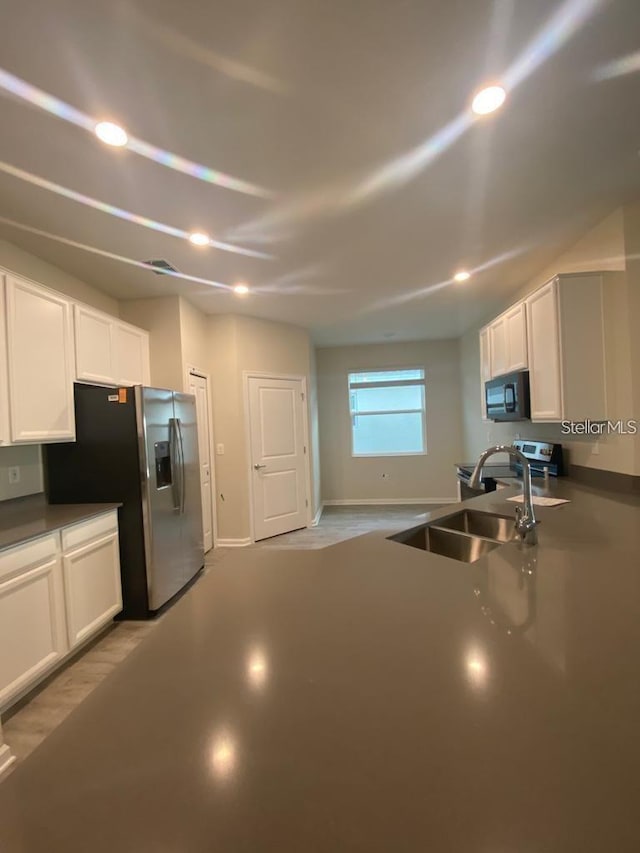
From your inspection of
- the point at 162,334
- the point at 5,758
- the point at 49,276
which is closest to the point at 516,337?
the point at 162,334

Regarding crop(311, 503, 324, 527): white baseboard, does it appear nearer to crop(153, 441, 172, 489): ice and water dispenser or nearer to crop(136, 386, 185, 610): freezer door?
crop(136, 386, 185, 610): freezer door

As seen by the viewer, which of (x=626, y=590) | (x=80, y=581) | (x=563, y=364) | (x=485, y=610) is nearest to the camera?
(x=485, y=610)

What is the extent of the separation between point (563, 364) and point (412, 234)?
1359 mm

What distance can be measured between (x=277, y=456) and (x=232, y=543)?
3.80ft

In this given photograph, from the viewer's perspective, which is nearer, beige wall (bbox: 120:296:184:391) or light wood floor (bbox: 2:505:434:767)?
light wood floor (bbox: 2:505:434:767)

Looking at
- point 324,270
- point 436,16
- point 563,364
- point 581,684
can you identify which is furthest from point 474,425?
point 581,684

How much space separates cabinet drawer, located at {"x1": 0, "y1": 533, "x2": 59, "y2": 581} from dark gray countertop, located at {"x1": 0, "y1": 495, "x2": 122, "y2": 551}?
0.04 m

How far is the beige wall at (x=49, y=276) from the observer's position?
2658mm

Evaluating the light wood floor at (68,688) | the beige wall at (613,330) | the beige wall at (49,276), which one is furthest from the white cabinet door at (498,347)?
the beige wall at (49,276)

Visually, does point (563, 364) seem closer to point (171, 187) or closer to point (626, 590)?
point (626, 590)

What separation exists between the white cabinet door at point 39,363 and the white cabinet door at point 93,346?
79 mm

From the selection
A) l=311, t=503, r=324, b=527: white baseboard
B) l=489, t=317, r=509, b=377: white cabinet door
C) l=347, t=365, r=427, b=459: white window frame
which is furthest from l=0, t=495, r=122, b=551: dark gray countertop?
l=347, t=365, r=427, b=459: white window frame

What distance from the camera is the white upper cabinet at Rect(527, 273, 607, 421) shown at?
8.62ft

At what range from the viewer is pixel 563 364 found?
269cm
